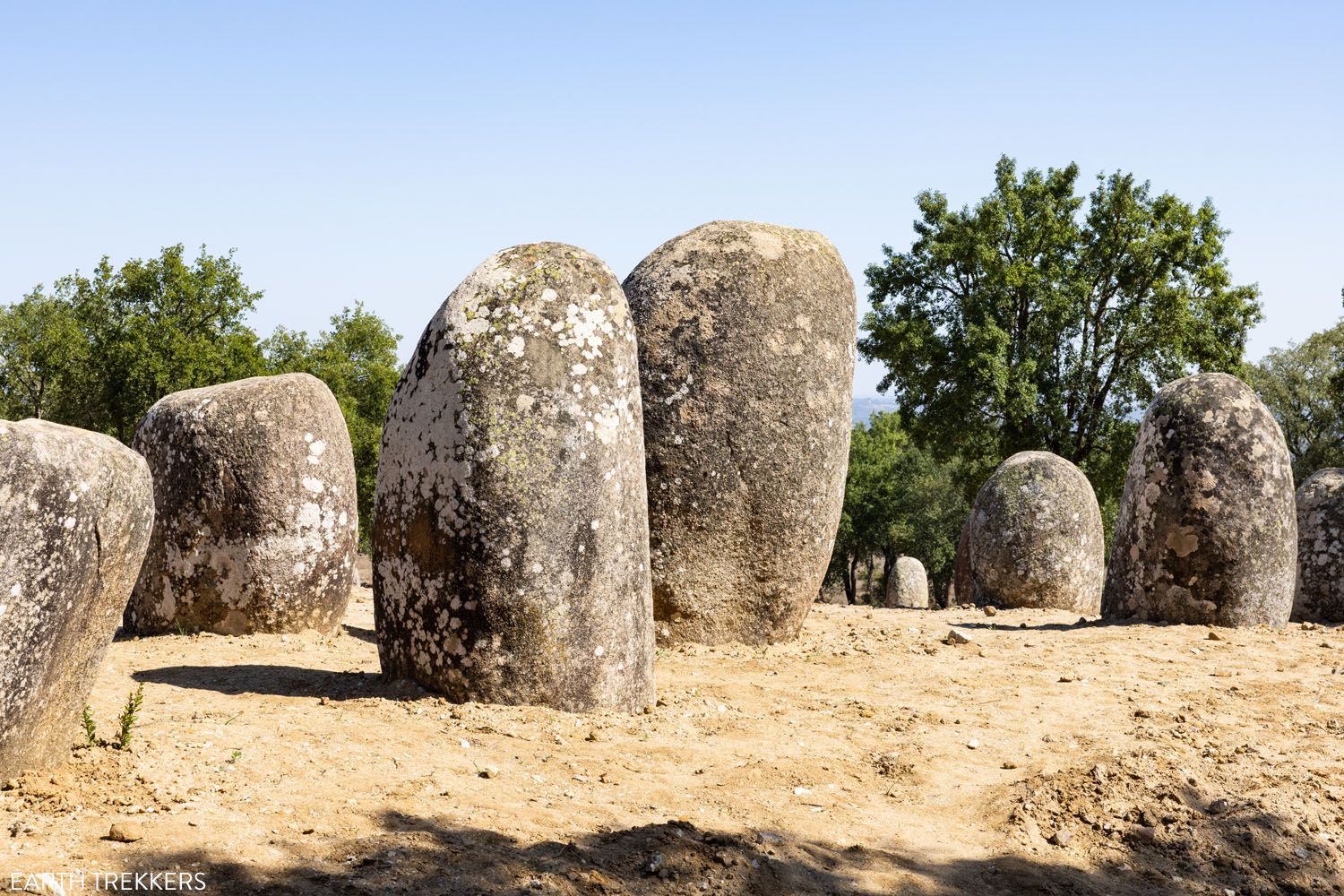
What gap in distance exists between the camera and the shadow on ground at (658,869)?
351 centimetres

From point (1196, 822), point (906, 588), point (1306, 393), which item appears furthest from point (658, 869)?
point (1306, 393)

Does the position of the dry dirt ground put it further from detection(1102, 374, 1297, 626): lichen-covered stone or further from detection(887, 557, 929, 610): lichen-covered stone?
detection(887, 557, 929, 610): lichen-covered stone

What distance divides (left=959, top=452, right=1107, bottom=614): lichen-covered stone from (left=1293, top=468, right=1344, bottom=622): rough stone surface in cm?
246

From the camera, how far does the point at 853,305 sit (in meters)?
9.38

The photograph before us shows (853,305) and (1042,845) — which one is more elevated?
(853,305)

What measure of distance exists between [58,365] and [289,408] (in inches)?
971

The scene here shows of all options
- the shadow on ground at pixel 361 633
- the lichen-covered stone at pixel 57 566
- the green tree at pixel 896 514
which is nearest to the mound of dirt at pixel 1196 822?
the lichen-covered stone at pixel 57 566

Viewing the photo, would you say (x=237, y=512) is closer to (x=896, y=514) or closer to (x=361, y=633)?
(x=361, y=633)

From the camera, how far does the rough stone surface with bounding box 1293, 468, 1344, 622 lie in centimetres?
1291

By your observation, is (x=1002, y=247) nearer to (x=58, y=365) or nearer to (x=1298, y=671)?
(x=1298, y=671)

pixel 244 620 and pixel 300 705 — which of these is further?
pixel 244 620

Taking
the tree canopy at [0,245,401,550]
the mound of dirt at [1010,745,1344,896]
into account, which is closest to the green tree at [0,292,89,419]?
the tree canopy at [0,245,401,550]

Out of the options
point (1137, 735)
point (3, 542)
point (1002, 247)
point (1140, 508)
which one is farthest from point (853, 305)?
point (1002, 247)

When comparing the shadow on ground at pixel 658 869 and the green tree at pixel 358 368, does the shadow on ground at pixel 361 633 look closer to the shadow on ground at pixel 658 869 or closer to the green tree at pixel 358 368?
the shadow on ground at pixel 658 869
